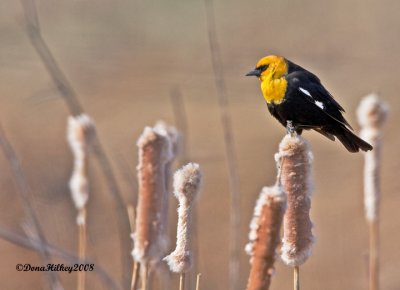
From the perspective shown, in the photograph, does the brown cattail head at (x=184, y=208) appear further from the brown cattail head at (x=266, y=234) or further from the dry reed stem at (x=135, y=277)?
the brown cattail head at (x=266, y=234)

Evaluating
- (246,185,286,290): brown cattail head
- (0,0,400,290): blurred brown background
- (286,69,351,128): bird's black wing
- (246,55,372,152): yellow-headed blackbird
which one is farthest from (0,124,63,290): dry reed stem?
(286,69,351,128): bird's black wing

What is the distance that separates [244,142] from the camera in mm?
7156

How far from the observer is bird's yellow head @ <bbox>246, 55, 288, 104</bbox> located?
7.75 feet

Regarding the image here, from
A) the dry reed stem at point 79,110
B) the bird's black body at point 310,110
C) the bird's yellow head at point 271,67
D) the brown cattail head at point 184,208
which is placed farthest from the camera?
the bird's yellow head at point 271,67

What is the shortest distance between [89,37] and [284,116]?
7768 millimetres

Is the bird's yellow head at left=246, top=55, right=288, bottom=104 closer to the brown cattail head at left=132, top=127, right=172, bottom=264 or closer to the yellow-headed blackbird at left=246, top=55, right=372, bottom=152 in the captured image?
the yellow-headed blackbird at left=246, top=55, right=372, bottom=152

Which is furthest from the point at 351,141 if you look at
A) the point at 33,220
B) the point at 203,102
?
the point at 203,102

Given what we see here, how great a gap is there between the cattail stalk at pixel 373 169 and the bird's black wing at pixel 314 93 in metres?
0.26

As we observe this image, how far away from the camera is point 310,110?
226 centimetres

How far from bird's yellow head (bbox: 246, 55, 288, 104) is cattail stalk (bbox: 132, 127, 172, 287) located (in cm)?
74

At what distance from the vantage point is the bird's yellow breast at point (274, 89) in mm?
2348

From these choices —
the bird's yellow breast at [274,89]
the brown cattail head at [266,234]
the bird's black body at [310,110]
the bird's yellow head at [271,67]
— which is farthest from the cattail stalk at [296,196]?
the bird's yellow head at [271,67]

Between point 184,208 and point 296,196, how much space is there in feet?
0.66

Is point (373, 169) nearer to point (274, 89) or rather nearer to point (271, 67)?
point (274, 89)
